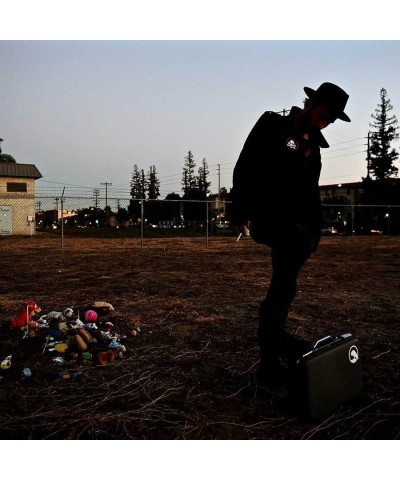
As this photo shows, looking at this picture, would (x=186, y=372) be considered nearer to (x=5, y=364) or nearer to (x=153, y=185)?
(x=5, y=364)

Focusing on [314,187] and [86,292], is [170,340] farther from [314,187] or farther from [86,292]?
[86,292]

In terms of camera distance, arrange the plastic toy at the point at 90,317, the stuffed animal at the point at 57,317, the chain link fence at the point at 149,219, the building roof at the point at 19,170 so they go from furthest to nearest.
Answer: the building roof at the point at 19,170 < the chain link fence at the point at 149,219 < the plastic toy at the point at 90,317 < the stuffed animal at the point at 57,317

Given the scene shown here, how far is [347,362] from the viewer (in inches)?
89.1

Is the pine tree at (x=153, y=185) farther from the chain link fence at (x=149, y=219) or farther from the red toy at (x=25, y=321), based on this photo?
the red toy at (x=25, y=321)

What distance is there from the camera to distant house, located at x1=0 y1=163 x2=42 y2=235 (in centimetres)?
2788

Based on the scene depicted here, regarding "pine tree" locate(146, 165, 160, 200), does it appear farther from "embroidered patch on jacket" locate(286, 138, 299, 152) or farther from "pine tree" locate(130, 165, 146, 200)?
"embroidered patch on jacket" locate(286, 138, 299, 152)

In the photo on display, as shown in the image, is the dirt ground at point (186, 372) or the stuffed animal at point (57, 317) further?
the stuffed animal at point (57, 317)

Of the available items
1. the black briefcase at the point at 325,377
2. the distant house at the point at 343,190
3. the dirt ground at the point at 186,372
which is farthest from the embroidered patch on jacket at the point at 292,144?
the distant house at the point at 343,190

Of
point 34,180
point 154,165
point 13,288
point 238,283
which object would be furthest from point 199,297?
point 154,165

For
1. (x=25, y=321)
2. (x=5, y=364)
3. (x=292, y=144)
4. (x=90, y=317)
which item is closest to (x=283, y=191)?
(x=292, y=144)

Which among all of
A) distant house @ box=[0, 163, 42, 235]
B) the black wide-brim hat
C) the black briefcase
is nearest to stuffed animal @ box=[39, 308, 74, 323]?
the black briefcase

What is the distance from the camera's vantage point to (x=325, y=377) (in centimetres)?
214

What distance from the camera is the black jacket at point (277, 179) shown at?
91.5 inches

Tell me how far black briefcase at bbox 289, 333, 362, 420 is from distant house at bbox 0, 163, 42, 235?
27.6 m
